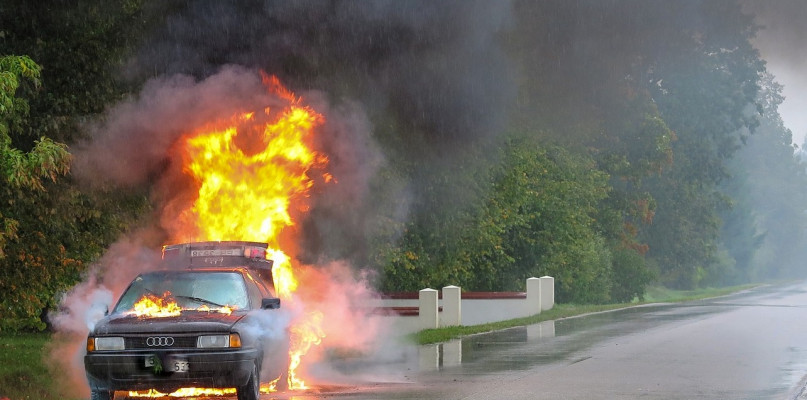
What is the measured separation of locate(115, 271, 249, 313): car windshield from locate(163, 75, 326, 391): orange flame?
355 cm

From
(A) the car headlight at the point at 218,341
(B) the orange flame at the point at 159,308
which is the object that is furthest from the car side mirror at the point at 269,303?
(A) the car headlight at the point at 218,341

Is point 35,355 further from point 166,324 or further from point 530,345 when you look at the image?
point 166,324

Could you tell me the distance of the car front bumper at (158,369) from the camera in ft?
37.2

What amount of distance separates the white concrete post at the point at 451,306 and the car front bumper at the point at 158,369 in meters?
16.5

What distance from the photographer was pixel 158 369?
11.4 meters

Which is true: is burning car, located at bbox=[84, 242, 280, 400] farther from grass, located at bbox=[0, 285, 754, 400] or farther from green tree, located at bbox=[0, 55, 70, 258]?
grass, located at bbox=[0, 285, 754, 400]

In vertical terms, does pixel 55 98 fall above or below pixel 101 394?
above

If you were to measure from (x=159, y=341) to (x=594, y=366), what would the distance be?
24.5 ft

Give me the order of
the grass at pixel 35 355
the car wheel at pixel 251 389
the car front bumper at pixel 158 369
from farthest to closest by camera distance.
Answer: the grass at pixel 35 355, the car wheel at pixel 251 389, the car front bumper at pixel 158 369

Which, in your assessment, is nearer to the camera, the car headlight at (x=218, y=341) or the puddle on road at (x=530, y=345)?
the car headlight at (x=218, y=341)

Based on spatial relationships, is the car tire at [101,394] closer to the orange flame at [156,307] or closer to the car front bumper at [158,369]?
the car front bumper at [158,369]

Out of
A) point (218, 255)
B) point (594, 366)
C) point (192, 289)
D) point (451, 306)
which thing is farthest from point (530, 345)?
point (192, 289)

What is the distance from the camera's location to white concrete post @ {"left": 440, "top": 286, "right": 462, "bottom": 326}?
2773cm

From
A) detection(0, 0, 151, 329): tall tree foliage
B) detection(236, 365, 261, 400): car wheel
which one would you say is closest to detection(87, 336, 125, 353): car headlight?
detection(236, 365, 261, 400): car wheel
